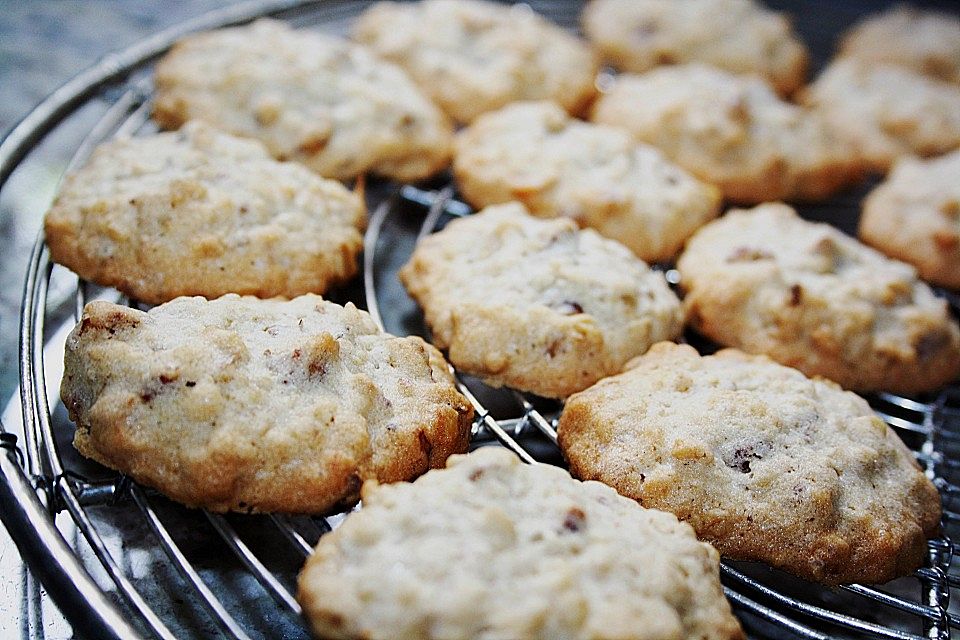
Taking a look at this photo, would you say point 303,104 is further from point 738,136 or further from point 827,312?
point 827,312

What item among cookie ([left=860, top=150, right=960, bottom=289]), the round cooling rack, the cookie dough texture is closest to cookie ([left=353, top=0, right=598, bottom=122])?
the round cooling rack

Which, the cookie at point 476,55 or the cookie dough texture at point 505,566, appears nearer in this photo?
the cookie dough texture at point 505,566

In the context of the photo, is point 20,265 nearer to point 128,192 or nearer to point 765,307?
point 128,192

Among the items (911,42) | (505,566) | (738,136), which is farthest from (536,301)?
(911,42)

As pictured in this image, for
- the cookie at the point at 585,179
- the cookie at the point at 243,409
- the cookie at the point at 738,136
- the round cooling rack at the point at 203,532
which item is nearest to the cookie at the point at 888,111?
the cookie at the point at 738,136

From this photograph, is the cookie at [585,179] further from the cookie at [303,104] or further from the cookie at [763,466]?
the cookie at [763,466]

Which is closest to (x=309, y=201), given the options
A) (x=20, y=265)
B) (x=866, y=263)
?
(x=20, y=265)
